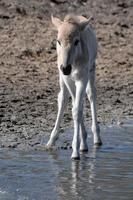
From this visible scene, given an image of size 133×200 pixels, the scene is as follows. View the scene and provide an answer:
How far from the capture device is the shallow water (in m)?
8.36

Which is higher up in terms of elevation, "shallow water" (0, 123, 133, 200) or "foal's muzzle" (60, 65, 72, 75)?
"foal's muzzle" (60, 65, 72, 75)

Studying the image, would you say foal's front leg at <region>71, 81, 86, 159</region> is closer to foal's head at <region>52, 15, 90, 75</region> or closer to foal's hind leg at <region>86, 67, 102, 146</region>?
foal's head at <region>52, 15, 90, 75</region>

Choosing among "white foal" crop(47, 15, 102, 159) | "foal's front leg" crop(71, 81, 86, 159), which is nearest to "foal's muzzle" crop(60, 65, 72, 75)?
"white foal" crop(47, 15, 102, 159)

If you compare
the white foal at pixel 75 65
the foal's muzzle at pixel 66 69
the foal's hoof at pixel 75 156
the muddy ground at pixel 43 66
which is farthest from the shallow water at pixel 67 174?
the foal's muzzle at pixel 66 69

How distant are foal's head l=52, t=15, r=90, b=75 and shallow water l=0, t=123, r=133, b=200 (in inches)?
45.8

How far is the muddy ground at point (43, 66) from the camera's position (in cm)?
1280

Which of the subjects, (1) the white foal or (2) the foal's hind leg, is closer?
(1) the white foal

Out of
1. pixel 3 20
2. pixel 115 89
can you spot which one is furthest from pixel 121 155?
pixel 3 20

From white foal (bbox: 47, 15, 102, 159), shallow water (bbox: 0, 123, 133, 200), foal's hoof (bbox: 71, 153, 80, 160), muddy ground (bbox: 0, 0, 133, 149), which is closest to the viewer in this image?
shallow water (bbox: 0, 123, 133, 200)

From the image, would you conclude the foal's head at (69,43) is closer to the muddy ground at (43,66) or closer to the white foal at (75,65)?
the white foal at (75,65)

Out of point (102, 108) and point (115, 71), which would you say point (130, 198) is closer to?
point (102, 108)

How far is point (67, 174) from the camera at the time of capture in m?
9.34

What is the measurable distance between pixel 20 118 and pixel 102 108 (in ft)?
6.85

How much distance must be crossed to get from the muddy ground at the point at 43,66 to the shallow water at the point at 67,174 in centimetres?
88
